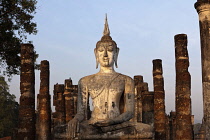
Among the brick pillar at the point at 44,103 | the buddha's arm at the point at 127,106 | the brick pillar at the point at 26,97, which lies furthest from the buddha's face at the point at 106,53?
the brick pillar at the point at 44,103

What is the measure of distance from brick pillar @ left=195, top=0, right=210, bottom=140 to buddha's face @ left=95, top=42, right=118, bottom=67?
213cm

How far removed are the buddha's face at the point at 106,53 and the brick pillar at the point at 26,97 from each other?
3916mm

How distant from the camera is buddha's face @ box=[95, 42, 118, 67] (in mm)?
8484

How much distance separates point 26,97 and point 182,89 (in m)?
5.16

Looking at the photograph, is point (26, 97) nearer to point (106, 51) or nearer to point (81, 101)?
point (81, 101)

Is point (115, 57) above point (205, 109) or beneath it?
above

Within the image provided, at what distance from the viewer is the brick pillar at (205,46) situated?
8.59 metres

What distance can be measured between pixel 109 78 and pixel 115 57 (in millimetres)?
563

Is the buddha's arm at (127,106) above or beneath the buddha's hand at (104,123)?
above

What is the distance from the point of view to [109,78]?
8.47m

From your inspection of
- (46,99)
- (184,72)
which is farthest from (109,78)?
(46,99)

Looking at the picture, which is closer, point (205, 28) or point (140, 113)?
point (205, 28)

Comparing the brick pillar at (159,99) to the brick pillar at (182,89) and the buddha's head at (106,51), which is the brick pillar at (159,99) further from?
the buddha's head at (106,51)

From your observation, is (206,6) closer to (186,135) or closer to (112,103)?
(112,103)
